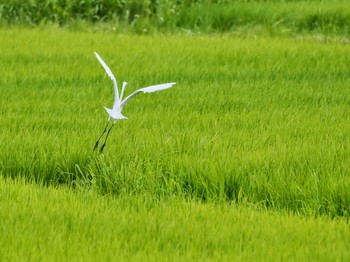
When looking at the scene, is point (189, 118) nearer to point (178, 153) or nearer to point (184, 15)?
point (178, 153)

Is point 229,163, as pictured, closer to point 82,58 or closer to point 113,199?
point 113,199

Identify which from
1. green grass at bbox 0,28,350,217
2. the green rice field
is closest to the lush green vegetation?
green grass at bbox 0,28,350,217

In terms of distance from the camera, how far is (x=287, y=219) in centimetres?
346

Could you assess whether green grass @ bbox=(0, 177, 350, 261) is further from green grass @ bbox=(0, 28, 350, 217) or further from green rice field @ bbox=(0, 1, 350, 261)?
green grass @ bbox=(0, 28, 350, 217)

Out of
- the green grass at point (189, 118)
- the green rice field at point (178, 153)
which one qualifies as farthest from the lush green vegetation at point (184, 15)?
the green rice field at point (178, 153)

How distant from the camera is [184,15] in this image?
9141 millimetres

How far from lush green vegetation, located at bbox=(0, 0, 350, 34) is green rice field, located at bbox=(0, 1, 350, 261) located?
1.24 metres

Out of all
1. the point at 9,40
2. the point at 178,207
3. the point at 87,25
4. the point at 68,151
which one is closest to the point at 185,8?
the point at 87,25

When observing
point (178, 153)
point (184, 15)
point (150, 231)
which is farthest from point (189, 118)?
point (184, 15)

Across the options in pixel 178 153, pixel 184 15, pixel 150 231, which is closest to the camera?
pixel 150 231

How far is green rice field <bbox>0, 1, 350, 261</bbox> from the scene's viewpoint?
126 inches

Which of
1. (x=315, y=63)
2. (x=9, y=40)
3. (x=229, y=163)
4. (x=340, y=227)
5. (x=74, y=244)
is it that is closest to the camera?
(x=74, y=244)

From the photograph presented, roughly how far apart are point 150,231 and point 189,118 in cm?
191

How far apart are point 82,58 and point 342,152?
311cm
